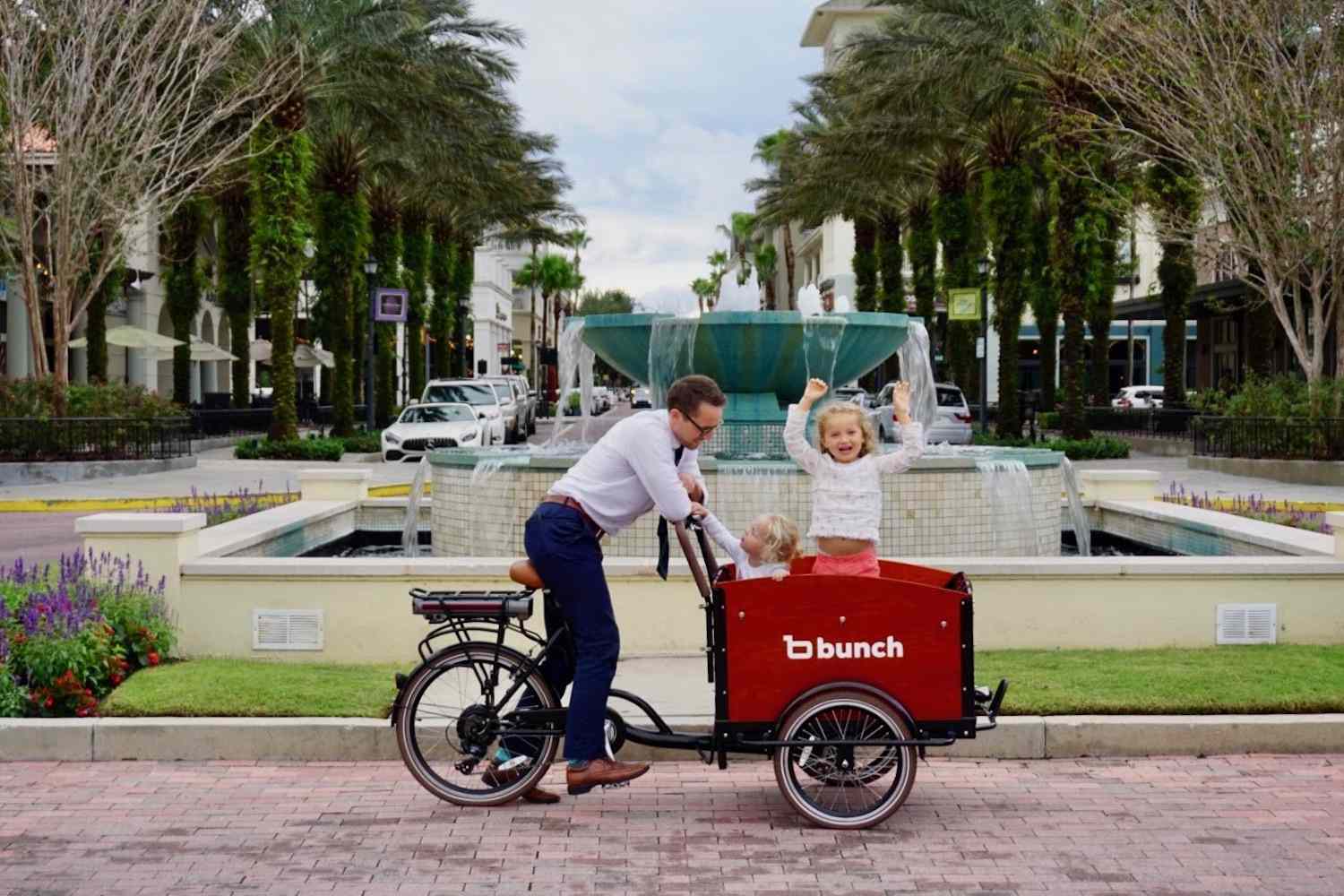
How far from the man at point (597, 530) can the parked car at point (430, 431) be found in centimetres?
2536

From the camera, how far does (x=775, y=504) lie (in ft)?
40.2

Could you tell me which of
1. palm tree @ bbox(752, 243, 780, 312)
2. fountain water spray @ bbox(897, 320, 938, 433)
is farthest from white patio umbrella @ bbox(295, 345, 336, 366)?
palm tree @ bbox(752, 243, 780, 312)

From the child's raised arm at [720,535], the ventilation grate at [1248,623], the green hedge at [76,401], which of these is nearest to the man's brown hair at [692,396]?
the child's raised arm at [720,535]

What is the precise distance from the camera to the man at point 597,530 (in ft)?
20.6

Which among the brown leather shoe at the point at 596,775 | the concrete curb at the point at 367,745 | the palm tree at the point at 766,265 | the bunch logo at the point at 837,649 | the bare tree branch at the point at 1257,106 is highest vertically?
the palm tree at the point at 766,265

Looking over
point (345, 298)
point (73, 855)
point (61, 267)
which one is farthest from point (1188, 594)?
point (345, 298)

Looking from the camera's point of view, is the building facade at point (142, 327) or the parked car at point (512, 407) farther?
→ the building facade at point (142, 327)

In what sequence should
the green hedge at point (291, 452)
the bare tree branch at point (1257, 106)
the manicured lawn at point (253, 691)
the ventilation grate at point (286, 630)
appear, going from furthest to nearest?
the green hedge at point (291, 452)
the bare tree branch at point (1257, 106)
the ventilation grate at point (286, 630)
the manicured lawn at point (253, 691)

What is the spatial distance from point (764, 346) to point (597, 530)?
9.30m

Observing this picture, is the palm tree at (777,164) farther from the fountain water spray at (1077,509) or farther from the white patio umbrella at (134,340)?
the fountain water spray at (1077,509)

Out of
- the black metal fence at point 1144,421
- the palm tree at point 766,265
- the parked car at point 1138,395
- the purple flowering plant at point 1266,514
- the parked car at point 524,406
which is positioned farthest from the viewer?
the palm tree at point 766,265

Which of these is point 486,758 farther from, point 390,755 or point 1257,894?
point 1257,894

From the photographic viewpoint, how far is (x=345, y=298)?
3922cm

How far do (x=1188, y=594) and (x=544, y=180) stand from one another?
181ft
